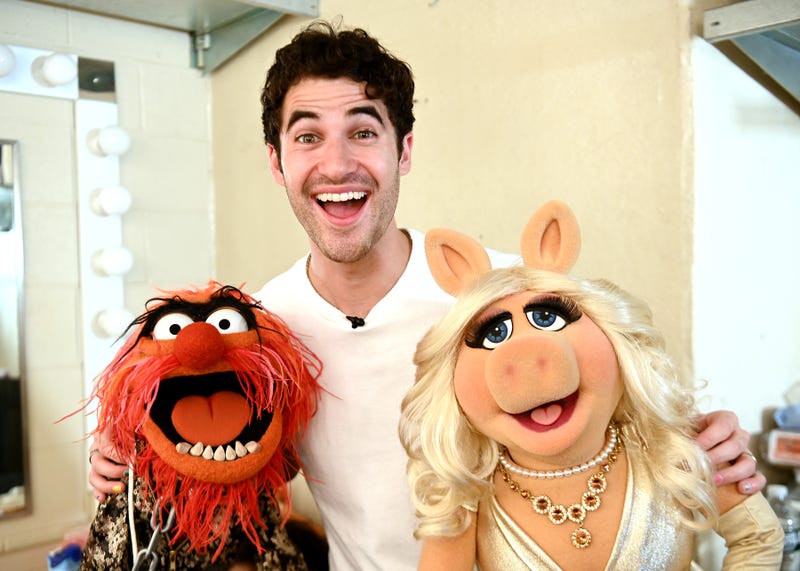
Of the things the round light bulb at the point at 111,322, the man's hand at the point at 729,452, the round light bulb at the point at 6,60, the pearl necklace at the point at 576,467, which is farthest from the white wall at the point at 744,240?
the round light bulb at the point at 6,60

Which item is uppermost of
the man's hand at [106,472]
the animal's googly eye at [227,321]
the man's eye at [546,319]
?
the man's eye at [546,319]

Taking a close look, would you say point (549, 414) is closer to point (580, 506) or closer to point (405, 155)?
point (580, 506)

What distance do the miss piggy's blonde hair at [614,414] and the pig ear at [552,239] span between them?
2cm

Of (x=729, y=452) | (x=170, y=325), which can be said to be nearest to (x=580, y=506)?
(x=729, y=452)

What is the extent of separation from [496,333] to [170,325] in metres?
0.40

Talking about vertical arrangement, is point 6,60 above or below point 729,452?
above

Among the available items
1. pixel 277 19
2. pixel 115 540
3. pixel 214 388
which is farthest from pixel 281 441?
pixel 277 19

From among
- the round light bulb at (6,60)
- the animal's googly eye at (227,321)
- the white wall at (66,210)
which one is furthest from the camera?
the white wall at (66,210)

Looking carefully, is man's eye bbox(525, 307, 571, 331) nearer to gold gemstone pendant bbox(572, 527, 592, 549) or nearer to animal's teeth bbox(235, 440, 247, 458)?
gold gemstone pendant bbox(572, 527, 592, 549)

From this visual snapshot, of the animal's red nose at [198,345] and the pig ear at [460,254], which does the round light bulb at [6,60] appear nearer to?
the animal's red nose at [198,345]

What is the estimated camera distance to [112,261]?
1.67 metres

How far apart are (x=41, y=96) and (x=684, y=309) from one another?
4.81 ft

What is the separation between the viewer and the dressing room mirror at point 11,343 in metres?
1.60

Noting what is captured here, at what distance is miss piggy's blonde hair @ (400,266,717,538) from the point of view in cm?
70
